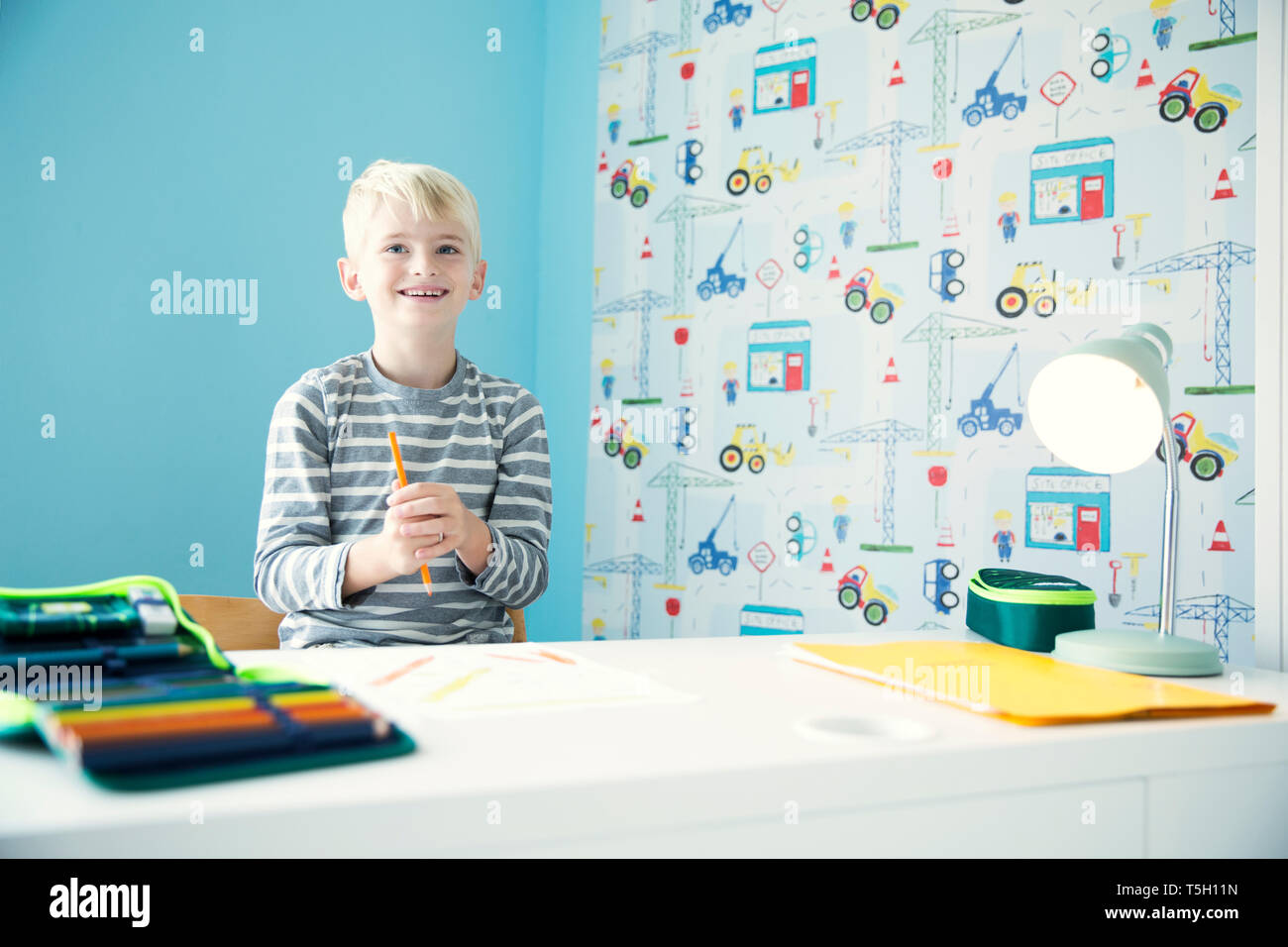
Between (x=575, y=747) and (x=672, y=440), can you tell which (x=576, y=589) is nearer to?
(x=672, y=440)

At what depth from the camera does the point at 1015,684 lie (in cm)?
72

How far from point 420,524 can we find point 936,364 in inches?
52.4

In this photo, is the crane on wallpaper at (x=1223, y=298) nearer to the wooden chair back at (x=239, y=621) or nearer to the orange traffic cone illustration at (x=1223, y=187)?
the orange traffic cone illustration at (x=1223, y=187)

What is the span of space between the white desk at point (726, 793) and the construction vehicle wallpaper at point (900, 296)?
3.64ft

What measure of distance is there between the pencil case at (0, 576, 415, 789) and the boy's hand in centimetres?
29

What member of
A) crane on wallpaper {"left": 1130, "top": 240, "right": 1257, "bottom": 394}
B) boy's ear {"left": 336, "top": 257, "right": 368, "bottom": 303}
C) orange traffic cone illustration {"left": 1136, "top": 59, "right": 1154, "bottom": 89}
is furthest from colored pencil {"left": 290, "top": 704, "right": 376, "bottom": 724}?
orange traffic cone illustration {"left": 1136, "top": 59, "right": 1154, "bottom": 89}

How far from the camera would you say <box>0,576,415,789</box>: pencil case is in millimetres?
428

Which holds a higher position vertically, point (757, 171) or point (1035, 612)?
point (757, 171)

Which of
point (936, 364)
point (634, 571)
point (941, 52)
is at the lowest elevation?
point (634, 571)

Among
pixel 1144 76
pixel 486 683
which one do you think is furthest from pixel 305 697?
pixel 1144 76

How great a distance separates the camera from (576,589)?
2.61 meters

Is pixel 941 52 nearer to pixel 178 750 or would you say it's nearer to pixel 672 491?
pixel 672 491

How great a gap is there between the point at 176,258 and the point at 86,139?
263mm

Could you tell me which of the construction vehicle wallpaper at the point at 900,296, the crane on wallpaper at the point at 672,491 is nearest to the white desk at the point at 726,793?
the construction vehicle wallpaper at the point at 900,296
